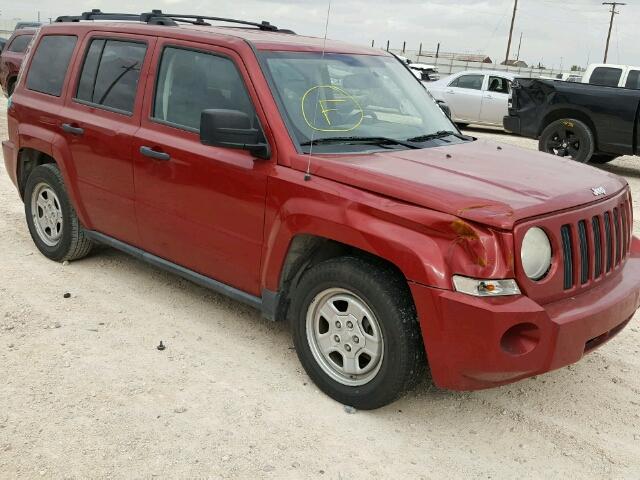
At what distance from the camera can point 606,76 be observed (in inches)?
522

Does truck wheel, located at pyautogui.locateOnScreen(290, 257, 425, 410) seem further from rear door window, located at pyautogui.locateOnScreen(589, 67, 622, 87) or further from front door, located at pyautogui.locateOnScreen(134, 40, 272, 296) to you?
rear door window, located at pyautogui.locateOnScreen(589, 67, 622, 87)

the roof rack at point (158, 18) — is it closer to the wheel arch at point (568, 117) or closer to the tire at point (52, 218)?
the tire at point (52, 218)

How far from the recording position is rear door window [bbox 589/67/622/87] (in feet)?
42.8

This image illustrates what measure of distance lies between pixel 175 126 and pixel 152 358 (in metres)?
1.43

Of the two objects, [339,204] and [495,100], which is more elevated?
[495,100]

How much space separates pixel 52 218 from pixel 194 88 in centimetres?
209

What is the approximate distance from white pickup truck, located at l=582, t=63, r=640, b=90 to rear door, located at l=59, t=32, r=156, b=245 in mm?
10153

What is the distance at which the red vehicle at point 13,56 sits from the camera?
16.1 metres

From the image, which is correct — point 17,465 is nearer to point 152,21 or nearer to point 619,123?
point 152,21

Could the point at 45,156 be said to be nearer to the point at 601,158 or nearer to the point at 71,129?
the point at 71,129

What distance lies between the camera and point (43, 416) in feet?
11.1

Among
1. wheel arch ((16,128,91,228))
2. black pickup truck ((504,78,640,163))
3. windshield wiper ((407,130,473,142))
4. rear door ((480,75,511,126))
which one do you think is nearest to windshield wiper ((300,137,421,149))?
windshield wiper ((407,130,473,142))

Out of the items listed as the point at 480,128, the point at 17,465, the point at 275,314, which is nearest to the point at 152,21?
the point at 275,314

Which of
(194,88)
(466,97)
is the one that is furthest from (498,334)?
(466,97)
